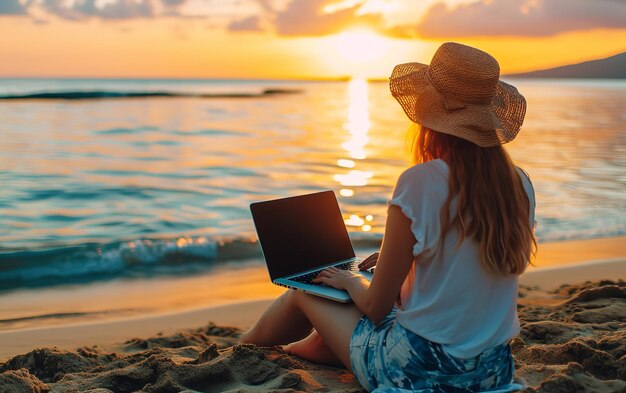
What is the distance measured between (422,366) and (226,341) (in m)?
1.92

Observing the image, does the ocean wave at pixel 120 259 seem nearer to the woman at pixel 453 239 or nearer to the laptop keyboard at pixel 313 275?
the laptop keyboard at pixel 313 275

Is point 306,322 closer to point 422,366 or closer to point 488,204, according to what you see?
point 422,366

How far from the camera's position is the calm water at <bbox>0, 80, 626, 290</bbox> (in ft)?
22.6

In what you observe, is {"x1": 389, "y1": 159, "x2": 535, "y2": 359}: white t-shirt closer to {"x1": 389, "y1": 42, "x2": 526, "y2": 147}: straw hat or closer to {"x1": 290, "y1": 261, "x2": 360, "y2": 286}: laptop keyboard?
{"x1": 389, "y1": 42, "x2": 526, "y2": 147}: straw hat

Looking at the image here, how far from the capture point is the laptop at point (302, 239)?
323 cm

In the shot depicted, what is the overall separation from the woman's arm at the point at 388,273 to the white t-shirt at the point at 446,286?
4 centimetres

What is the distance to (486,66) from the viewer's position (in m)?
2.58

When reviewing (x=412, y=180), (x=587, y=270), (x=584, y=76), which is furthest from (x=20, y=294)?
(x=584, y=76)

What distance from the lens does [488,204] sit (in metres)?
2.49

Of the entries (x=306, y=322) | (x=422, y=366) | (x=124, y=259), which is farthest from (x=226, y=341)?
(x=124, y=259)

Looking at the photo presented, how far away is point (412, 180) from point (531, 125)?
2072 cm

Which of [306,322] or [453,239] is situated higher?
[453,239]

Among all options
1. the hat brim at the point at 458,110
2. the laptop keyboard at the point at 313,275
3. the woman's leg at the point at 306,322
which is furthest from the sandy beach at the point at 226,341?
the hat brim at the point at 458,110

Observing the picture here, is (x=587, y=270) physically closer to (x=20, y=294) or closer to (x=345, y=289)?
(x=345, y=289)
